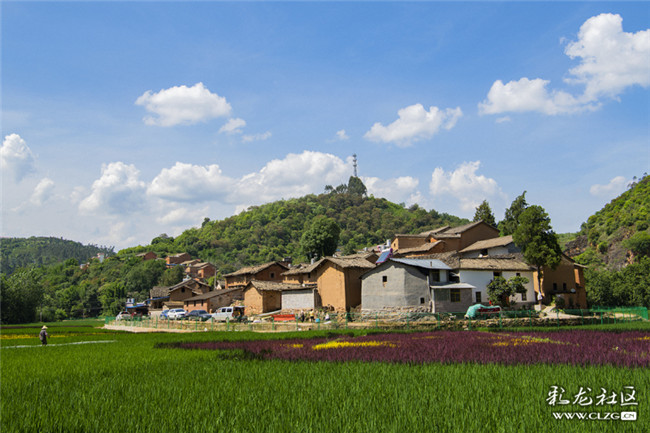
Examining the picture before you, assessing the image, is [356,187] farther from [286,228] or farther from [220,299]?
[220,299]

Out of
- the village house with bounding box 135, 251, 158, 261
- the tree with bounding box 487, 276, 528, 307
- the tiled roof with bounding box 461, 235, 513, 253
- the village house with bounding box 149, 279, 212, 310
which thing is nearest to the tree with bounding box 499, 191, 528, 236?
the tiled roof with bounding box 461, 235, 513, 253

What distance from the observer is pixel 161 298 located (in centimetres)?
7656

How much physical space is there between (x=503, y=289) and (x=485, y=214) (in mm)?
31315

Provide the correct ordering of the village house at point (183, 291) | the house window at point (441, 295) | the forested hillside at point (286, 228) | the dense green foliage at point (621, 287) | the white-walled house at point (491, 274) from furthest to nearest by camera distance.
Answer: the forested hillside at point (286, 228), the village house at point (183, 291), the dense green foliage at point (621, 287), the white-walled house at point (491, 274), the house window at point (441, 295)

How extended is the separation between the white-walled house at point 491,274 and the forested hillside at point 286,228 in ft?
234

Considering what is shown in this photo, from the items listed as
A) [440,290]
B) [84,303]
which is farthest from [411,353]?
[84,303]

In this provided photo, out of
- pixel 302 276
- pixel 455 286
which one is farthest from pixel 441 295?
pixel 302 276

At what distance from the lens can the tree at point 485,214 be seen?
66.9 metres

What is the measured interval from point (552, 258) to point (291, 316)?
26554 mm

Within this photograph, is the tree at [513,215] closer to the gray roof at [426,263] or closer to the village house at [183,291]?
the gray roof at [426,263]

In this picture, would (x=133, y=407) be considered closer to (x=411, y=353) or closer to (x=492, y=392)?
(x=492, y=392)

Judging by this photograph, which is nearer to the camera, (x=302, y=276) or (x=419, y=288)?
(x=419, y=288)

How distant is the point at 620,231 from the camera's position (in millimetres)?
80312

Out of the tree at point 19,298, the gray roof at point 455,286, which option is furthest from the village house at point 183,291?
the gray roof at point 455,286
